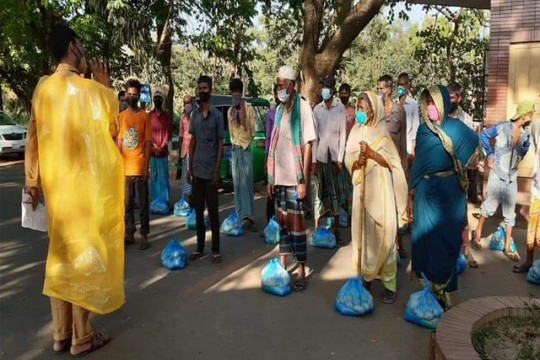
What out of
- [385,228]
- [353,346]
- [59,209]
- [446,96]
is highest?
[446,96]

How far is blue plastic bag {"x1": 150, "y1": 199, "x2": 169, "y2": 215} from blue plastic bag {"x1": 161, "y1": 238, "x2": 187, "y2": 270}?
2719 millimetres

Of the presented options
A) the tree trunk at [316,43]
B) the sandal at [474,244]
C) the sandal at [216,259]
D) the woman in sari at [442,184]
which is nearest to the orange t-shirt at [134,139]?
the sandal at [216,259]

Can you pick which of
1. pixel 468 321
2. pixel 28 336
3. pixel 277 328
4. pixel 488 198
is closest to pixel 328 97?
pixel 488 198

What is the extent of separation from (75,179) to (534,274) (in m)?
4.38

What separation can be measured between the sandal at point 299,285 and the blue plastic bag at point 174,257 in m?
1.31

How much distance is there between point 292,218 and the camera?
469cm

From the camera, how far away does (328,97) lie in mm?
6527

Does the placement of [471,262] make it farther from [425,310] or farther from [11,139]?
[11,139]

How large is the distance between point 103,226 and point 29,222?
577mm

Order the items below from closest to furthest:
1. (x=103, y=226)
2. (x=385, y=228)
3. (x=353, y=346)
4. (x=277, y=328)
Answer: (x=103, y=226), (x=353, y=346), (x=277, y=328), (x=385, y=228)

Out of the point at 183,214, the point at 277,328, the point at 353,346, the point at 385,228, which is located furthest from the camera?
the point at 183,214

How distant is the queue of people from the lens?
10.8 ft

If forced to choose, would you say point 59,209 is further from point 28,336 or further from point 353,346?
point 353,346

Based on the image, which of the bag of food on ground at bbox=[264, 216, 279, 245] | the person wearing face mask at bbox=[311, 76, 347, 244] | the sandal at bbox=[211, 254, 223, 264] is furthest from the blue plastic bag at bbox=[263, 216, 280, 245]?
the sandal at bbox=[211, 254, 223, 264]
